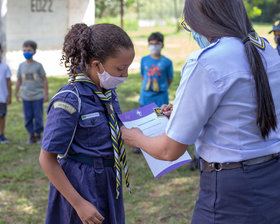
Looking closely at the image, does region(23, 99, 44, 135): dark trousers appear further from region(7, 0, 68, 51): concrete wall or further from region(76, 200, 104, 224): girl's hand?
region(7, 0, 68, 51): concrete wall

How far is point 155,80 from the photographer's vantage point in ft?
19.3

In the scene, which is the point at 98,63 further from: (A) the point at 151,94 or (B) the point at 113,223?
(A) the point at 151,94

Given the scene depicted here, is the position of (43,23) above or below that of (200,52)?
above

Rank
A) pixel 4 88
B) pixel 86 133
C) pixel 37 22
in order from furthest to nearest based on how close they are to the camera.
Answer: pixel 37 22, pixel 4 88, pixel 86 133

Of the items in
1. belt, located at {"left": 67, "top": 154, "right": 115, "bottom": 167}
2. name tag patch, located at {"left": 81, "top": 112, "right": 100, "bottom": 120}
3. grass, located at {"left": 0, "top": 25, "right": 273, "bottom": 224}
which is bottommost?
grass, located at {"left": 0, "top": 25, "right": 273, "bottom": 224}

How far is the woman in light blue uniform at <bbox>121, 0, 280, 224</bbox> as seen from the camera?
1.63 meters

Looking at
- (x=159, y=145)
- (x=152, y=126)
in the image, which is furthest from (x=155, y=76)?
(x=159, y=145)

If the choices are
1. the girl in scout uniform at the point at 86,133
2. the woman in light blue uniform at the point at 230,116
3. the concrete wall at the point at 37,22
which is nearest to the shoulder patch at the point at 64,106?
the girl in scout uniform at the point at 86,133

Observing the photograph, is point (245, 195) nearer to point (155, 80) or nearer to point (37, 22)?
point (155, 80)

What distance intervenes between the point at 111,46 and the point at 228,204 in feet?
3.08

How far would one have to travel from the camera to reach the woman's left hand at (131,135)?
1.97 m

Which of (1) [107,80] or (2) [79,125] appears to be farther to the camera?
(1) [107,80]

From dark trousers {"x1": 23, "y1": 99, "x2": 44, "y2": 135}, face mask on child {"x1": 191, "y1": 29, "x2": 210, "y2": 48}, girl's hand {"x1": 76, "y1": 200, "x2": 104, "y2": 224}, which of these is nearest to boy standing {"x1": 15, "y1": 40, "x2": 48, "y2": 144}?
dark trousers {"x1": 23, "y1": 99, "x2": 44, "y2": 135}

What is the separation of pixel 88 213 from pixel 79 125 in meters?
0.43
